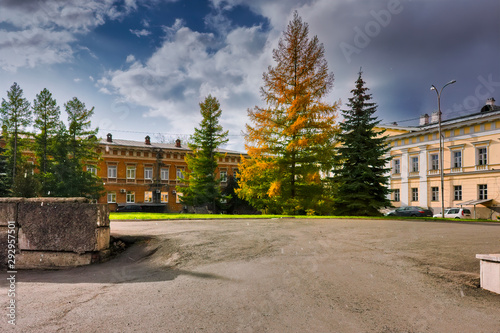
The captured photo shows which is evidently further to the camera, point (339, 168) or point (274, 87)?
point (339, 168)

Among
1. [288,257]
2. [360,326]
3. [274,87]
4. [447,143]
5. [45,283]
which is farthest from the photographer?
[447,143]

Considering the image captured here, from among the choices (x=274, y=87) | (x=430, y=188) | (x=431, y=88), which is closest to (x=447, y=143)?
(x=430, y=188)

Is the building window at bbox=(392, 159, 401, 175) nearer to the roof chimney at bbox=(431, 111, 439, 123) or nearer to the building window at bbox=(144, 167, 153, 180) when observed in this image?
the roof chimney at bbox=(431, 111, 439, 123)

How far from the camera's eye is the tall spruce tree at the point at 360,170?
78.1ft

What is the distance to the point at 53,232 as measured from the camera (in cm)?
693

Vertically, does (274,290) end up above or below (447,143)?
below

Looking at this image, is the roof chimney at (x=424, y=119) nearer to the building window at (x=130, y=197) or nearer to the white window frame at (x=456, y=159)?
the white window frame at (x=456, y=159)

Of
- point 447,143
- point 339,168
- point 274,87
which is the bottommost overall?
point 339,168

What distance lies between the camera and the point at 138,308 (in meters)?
4.00

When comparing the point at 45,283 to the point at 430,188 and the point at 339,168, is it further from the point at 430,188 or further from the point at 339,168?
the point at 430,188

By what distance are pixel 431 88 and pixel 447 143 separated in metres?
9.14

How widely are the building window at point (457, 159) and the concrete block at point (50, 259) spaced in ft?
130

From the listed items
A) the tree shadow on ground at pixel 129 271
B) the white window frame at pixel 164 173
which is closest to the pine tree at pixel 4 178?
the white window frame at pixel 164 173

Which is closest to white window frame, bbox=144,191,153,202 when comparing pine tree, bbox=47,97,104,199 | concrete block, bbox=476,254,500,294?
pine tree, bbox=47,97,104,199
